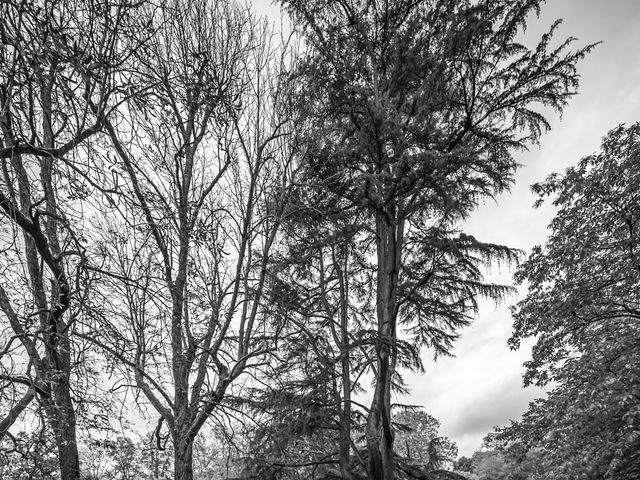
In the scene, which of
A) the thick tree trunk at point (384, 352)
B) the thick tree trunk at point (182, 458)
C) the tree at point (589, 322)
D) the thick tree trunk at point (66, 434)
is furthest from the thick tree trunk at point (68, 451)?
the tree at point (589, 322)

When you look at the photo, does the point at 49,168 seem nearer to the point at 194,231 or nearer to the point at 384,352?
the point at 194,231

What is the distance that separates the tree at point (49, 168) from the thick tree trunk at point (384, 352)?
3.78m

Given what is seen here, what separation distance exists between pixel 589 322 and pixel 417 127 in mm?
5560

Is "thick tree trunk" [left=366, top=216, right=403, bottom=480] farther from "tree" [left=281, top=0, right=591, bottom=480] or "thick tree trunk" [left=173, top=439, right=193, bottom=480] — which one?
"thick tree trunk" [left=173, top=439, right=193, bottom=480]

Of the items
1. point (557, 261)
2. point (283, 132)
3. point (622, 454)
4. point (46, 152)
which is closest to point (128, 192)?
point (46, 152)

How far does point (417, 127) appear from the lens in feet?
21.6

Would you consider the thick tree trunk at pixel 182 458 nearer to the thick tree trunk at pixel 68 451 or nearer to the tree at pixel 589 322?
the thick tree trunk at pixel 68 451

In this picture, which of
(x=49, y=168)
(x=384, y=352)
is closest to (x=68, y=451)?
(x=49, y=168)

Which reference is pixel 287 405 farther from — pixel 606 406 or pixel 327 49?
pixel 327 49

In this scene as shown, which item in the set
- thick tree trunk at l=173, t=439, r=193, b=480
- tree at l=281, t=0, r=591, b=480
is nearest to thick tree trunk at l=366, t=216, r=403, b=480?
tree at l=281, t=0, r=591, b=480

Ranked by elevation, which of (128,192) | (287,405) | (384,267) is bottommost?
(287,405)

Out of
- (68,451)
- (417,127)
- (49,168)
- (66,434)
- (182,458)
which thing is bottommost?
(182,458)

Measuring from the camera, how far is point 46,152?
237cm

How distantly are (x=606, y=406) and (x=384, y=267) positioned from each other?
13.9 ft
